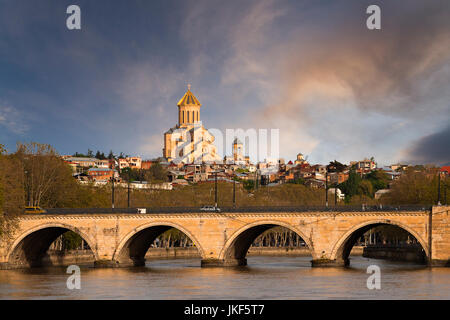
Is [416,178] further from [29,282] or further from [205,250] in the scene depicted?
[29,282]

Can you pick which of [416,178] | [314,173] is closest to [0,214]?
[416,178]

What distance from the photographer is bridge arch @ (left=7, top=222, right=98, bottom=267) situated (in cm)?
6738

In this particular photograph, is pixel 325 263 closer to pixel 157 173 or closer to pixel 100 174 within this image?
pixel 100 174

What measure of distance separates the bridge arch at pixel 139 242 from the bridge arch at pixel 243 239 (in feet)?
7.28

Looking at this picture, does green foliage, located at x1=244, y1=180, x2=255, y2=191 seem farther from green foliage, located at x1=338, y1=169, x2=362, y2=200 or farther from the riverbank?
the riverbank

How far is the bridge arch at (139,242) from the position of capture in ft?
214

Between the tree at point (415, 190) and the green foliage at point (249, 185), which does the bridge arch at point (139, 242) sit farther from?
the green foliage at point (249, 185)

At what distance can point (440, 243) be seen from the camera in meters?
59.7

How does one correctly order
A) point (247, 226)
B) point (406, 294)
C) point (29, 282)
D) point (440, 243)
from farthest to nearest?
point (247, 226)
point (440, 243)
point (29, 282)
point (406, 294)

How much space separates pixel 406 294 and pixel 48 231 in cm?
3836

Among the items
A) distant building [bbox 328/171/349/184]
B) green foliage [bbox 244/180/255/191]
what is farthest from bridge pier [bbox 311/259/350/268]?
distant building [bbox 328/171/349/184]
